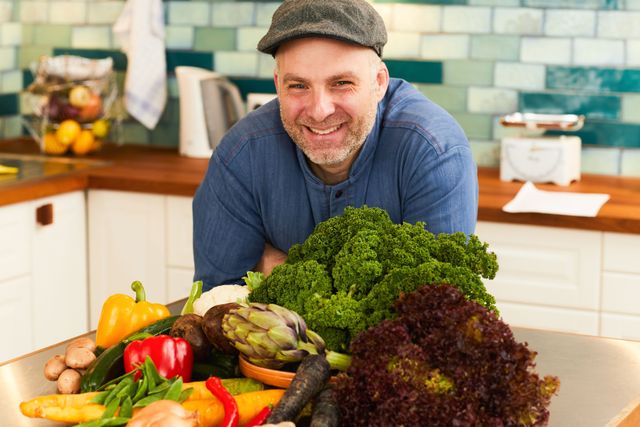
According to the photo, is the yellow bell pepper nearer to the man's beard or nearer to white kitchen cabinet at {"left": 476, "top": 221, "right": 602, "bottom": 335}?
the man's beard

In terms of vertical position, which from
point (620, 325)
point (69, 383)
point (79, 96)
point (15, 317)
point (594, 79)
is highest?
point (594, 79)

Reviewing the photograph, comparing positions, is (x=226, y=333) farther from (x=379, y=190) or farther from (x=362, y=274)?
(x=379, y=190)

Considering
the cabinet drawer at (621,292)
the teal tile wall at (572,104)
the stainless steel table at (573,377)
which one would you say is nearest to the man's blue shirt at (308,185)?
the stainless steel table at (573,377)

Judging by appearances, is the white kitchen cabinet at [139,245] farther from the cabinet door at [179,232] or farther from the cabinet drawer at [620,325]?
the cabinet drawer at [620,325]

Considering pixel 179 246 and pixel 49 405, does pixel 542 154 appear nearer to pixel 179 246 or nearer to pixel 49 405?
pixel 179 246

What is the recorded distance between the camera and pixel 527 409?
1.27 m

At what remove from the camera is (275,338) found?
4.71 ft

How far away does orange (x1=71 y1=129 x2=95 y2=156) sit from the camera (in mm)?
3906

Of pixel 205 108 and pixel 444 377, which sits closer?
pixel 444 377

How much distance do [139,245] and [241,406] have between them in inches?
87.7

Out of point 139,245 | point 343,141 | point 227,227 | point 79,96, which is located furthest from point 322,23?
point 79,96

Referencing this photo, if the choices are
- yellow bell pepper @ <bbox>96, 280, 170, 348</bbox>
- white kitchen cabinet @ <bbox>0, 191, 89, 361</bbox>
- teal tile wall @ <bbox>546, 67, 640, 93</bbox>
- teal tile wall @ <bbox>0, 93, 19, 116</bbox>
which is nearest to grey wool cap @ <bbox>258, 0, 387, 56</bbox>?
yellow bell pepper @ <bbox>96, 280, 170, 348</bbox>

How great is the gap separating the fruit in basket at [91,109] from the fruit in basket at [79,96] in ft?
0.04

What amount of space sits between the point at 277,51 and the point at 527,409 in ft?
3.16
